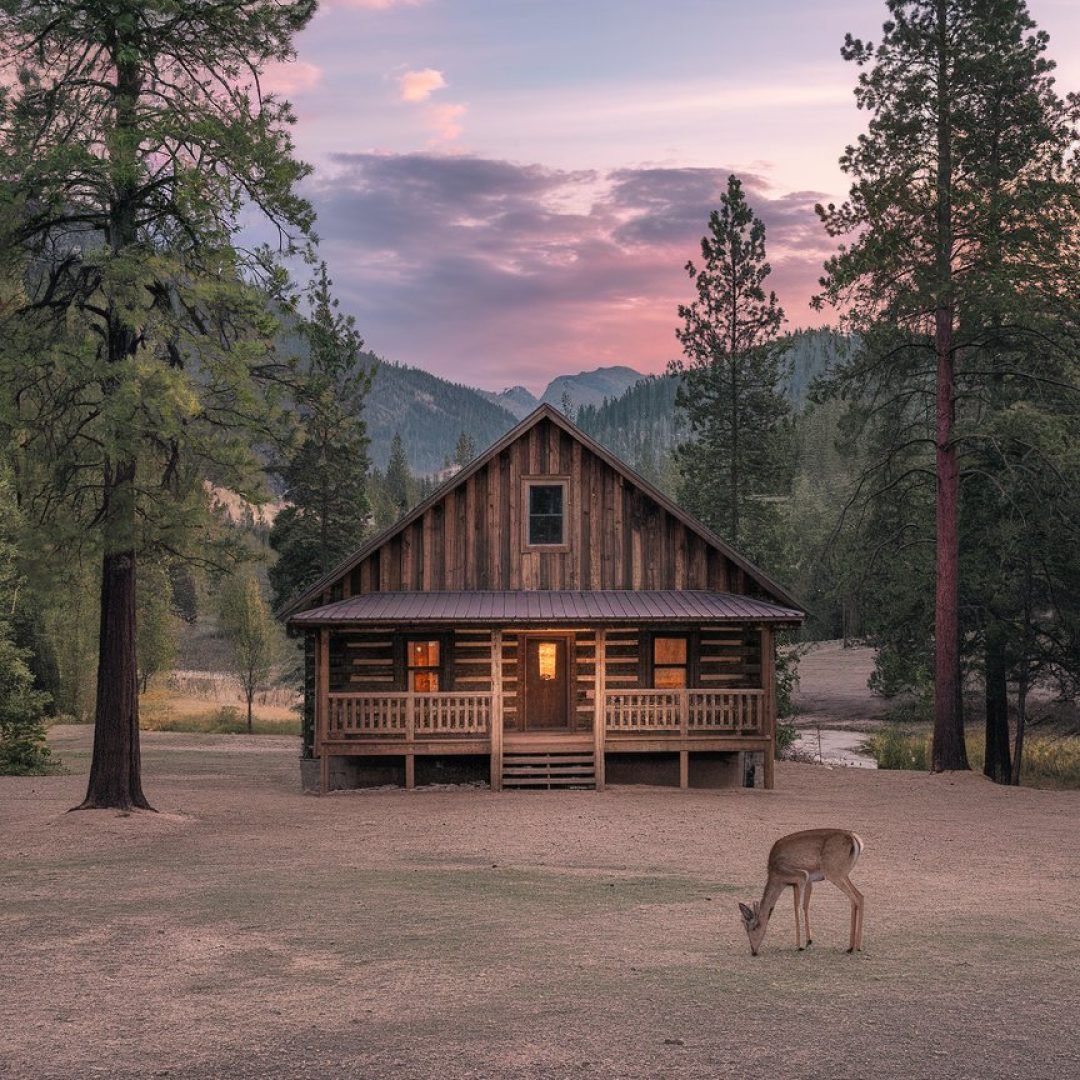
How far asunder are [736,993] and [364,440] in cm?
3793

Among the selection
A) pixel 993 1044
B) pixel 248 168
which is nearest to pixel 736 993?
pixel 993 1044

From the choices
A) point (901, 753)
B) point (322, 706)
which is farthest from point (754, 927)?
point (901, 753)

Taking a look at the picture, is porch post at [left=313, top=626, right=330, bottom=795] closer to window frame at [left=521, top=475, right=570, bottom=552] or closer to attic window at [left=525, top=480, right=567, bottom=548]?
window frame at [left=521, top=475, right=570, bottom=552]

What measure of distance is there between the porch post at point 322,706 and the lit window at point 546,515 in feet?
16.6

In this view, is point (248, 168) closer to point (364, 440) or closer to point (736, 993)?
point (736, 993)

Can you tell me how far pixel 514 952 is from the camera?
1097cm

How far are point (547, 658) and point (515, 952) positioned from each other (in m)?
16.7

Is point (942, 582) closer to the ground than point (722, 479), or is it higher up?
closer to the ground

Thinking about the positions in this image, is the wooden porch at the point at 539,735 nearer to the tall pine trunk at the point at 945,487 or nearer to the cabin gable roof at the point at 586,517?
the cabin gable roof at the point at 586,517

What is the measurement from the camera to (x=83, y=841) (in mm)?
17781

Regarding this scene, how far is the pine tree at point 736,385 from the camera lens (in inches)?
1705

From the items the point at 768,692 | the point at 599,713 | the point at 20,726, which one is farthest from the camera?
the point at 20,726

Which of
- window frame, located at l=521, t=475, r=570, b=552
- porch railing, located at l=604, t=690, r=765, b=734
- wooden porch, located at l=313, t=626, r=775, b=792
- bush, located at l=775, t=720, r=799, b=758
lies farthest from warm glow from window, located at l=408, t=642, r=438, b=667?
bush, located at l=775, t=720, r=799, b=758

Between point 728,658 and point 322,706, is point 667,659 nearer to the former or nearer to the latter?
point 728,658
